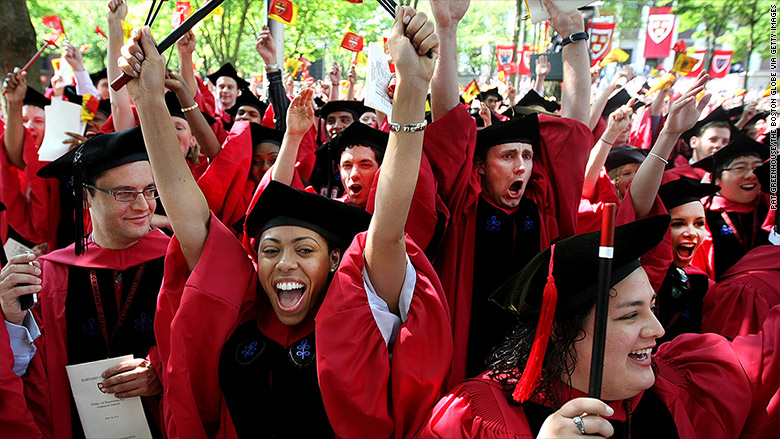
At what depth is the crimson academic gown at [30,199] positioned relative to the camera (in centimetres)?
432

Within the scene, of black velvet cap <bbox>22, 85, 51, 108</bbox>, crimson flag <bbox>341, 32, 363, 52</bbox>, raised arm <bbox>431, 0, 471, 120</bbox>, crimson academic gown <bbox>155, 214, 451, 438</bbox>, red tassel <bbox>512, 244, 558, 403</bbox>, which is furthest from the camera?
crimson flag <bbox>341, 32, 363, 52</bbox>

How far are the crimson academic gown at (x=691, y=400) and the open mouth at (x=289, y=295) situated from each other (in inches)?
29.4

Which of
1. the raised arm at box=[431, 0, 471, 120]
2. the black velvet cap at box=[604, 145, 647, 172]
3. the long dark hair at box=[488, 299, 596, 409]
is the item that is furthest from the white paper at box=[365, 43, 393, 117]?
the black velvet cap at box=[604, 145, 647, 172]

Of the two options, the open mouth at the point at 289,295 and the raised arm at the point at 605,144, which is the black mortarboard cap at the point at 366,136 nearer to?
the raised arm at the point at 605,144

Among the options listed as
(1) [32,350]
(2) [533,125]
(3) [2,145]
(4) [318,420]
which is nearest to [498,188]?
(2) [533,125]

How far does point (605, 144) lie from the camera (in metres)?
3.87

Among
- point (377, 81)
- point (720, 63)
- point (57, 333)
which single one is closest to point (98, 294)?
point (57, 333)

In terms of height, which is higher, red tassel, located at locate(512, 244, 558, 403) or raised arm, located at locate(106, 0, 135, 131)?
raised arm, located at locate(106, 0, 135, 131)

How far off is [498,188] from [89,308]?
2244mm

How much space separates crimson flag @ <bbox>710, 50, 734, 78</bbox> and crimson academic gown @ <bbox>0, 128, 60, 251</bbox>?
38.8ft

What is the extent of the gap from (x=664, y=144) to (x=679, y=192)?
63cm

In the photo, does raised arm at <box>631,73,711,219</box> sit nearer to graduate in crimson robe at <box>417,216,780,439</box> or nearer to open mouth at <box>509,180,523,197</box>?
open mouth at <box>509,180,523,197</box>

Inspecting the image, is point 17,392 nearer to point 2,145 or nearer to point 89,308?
point 89,308

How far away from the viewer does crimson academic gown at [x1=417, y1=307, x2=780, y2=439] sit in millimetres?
1899
